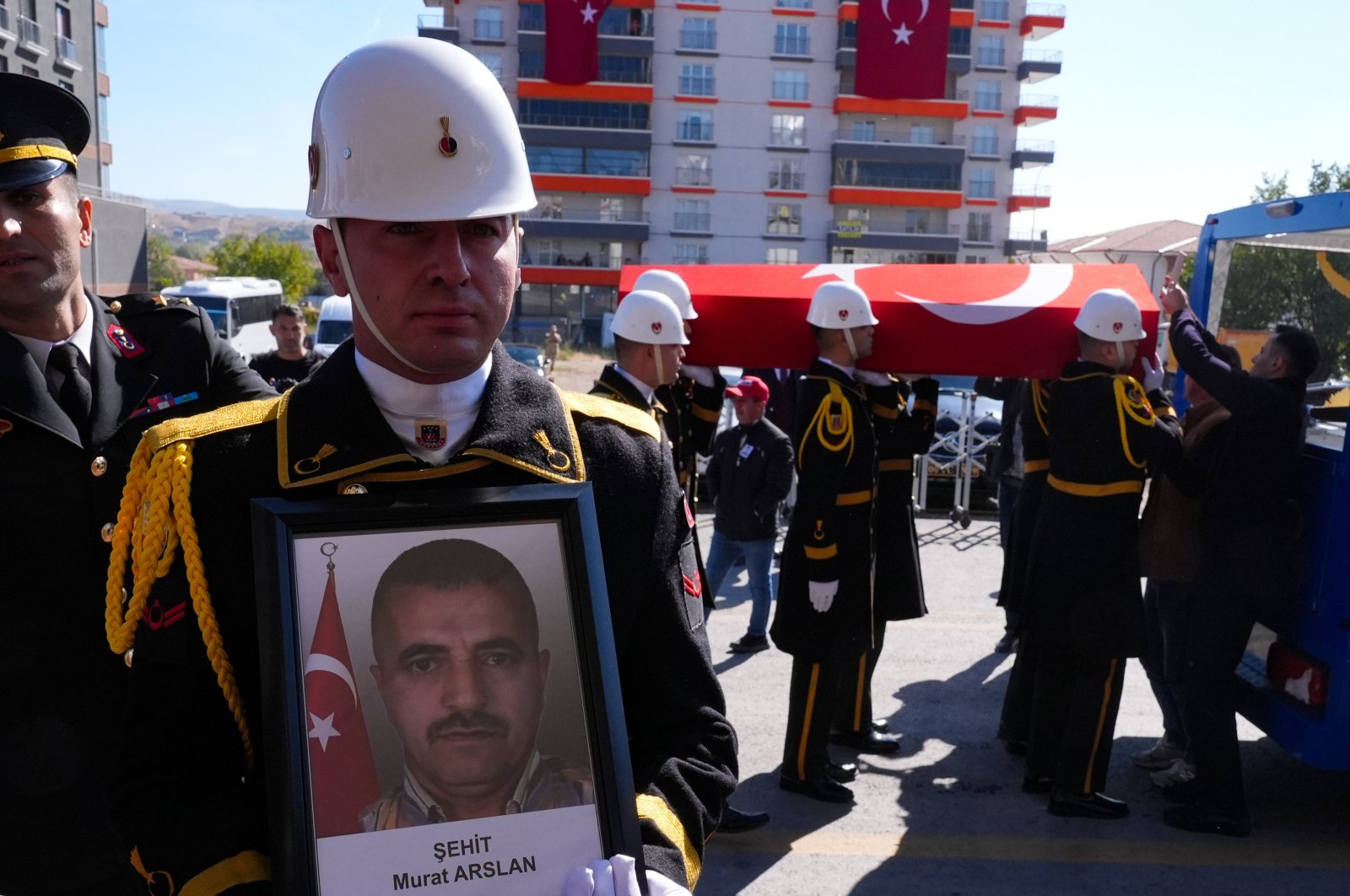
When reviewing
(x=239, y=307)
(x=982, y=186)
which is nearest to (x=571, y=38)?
(x=239, y=307)

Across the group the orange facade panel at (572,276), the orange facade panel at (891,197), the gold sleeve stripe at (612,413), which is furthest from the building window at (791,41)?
the gold sleeve stripe at (612,413)

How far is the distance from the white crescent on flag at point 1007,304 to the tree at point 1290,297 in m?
1.04

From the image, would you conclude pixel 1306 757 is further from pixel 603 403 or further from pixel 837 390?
pixel 603 403

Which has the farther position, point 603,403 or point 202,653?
point 603,403

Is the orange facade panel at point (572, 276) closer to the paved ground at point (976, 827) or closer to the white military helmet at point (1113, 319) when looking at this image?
the paved ground at point (976, 827)

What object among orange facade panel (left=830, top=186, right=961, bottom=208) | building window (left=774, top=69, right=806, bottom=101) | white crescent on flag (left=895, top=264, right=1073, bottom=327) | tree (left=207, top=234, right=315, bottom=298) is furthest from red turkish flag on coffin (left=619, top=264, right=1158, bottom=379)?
tree (left=207, top=234, right=315, bottom=298)

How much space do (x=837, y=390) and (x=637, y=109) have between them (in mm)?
48612

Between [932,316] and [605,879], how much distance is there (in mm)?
4511

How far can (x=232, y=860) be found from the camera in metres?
1.28

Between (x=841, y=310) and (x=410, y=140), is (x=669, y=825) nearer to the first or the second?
(x=410, y=140)

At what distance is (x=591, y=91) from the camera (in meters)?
50.2

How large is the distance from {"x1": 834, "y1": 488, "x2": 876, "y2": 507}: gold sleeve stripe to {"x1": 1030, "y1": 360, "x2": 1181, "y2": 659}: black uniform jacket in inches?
34.0

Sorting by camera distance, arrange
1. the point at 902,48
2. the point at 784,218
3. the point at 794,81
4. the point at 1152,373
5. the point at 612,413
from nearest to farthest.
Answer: the point at 612,413 < the point at 1152,373 < the point at 902,48 < the point at 794,81 < the point at 784,218

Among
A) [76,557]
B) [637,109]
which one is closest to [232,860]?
[76,557]
